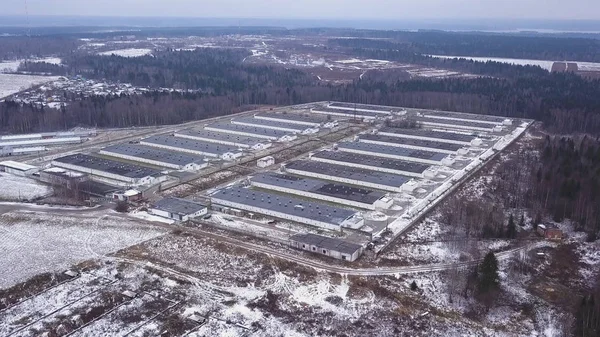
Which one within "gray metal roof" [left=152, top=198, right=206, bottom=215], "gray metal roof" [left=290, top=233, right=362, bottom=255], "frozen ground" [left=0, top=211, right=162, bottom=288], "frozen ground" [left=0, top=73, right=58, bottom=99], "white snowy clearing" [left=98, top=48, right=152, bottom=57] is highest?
"white snowy clearing" [left=98, top=48, right=152, bottom=57]

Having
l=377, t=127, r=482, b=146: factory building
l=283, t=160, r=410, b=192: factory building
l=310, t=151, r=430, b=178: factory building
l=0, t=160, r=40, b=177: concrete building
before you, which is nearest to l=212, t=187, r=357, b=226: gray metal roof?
l=283, t=160, r=410, b=192: factory building

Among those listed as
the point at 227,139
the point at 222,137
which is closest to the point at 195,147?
the point at 227,139

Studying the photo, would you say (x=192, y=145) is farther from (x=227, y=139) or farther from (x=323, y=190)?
(x=323, y=190)

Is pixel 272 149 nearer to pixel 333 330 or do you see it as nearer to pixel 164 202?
pixel 164 202

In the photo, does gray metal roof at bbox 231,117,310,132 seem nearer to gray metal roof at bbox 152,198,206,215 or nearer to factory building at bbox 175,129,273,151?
factory building at bbox 175,129,273,151

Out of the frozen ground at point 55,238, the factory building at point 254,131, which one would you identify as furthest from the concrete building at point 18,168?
the factory building at point 254,131

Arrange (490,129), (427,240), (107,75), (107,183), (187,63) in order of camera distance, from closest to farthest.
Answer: (427,240)
(107,183)
(490,129)
(107,75)
(187,63)

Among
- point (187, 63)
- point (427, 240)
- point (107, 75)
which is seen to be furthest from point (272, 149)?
point (187, 63)
